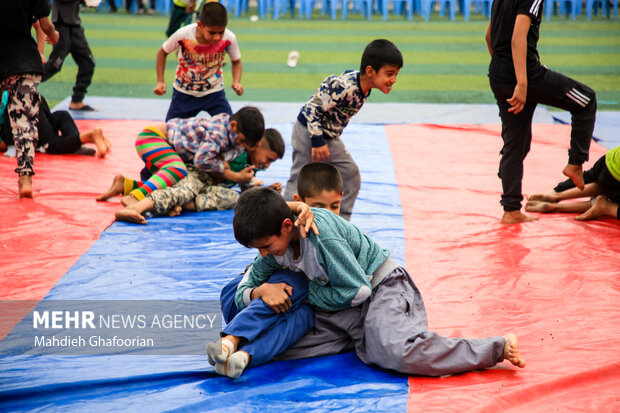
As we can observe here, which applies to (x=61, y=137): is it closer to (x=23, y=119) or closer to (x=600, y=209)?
(x=23, y=119)

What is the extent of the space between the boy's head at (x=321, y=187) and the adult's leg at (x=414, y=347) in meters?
0.72

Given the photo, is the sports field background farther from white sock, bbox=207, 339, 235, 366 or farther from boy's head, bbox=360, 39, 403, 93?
white sock, bbox=207, 339, 235, 366

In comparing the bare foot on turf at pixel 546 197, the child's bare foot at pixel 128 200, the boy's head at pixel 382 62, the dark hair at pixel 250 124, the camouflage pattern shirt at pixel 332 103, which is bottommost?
the bare foot on turf at pixel 546 197

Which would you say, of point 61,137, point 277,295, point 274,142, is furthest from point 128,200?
point 277,295

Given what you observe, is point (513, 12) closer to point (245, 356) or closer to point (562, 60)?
point (245, 356)

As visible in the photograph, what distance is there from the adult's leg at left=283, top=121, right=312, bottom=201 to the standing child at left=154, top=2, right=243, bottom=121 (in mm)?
1151

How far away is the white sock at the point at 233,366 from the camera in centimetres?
275

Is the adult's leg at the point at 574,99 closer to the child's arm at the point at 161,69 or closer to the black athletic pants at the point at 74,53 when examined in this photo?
the child's arm at the point at 161,69

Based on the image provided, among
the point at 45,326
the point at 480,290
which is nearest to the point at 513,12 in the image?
the point at 480,290

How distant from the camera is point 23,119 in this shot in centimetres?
503

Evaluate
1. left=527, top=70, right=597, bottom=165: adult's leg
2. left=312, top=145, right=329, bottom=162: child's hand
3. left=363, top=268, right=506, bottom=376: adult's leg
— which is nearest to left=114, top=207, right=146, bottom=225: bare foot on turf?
left=312, top=145, right=329, bottom=162: child's hand

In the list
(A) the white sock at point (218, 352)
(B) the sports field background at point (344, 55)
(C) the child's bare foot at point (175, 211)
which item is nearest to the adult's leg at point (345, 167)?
(C) the child's bare foot at point (175, 211)

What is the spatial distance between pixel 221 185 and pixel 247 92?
173 inches

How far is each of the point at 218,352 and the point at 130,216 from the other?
2.16m
